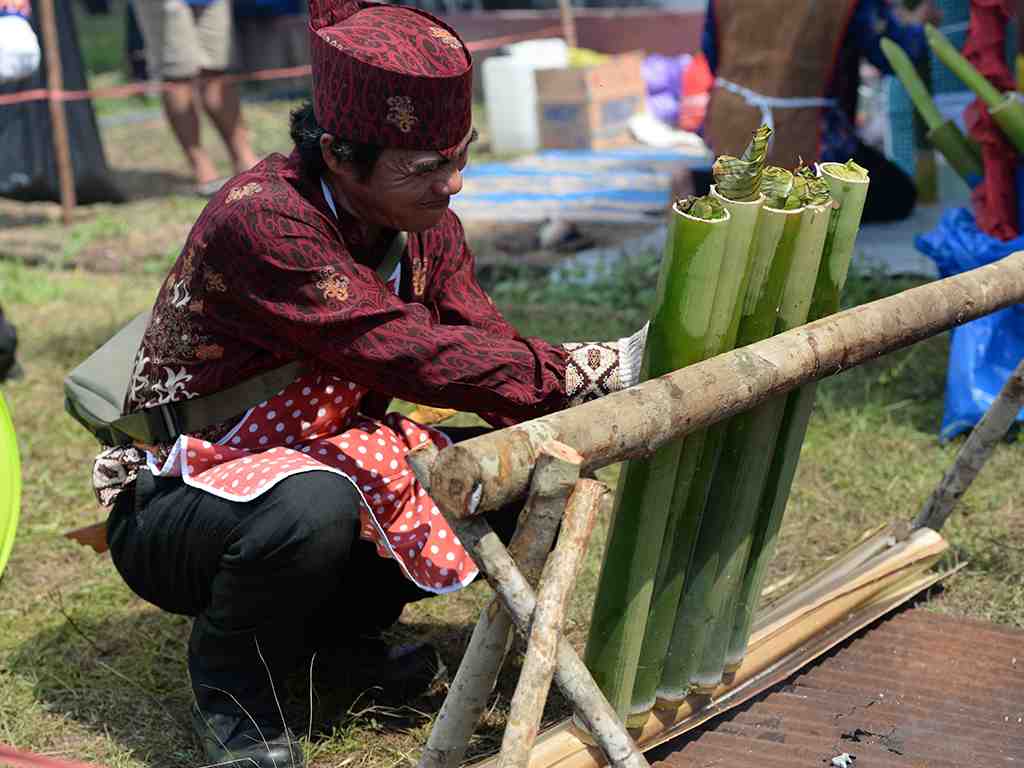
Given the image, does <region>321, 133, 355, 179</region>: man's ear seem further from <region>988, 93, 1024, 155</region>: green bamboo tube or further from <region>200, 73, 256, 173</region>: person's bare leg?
<region>200, 73, 256, 173</region>: person's bare leg

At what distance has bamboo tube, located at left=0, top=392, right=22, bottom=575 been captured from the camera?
2.63m

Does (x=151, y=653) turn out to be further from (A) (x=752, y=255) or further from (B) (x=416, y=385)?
(A) (x=752, y=255)

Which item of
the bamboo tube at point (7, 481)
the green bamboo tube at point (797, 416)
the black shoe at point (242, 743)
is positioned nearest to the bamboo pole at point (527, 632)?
the green bamboo tube at point (797, 416)

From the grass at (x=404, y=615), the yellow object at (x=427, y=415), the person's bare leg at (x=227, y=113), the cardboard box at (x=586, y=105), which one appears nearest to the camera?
the grass at (x=404, y=615)

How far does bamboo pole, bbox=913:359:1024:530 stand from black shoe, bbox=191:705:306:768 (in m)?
1.59

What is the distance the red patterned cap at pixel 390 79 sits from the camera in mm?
1999

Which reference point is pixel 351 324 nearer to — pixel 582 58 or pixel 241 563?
pixel 241 563

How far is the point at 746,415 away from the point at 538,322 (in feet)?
9.89

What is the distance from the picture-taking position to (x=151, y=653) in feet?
9.38

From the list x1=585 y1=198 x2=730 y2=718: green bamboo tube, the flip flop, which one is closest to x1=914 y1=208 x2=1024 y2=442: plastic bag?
x1=585 y1=198 x2=730 y2=718: green bamboo tube

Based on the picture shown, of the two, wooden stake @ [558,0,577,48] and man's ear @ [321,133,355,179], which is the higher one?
man's ear @ [321,133,355,179]

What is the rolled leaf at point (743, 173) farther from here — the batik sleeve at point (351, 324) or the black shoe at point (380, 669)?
the black shoe at point (380, 669)

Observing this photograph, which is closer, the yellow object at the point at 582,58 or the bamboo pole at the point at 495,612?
the bamboo pole at the point at 495,612

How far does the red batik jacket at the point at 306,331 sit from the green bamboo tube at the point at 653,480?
20 centimetres
